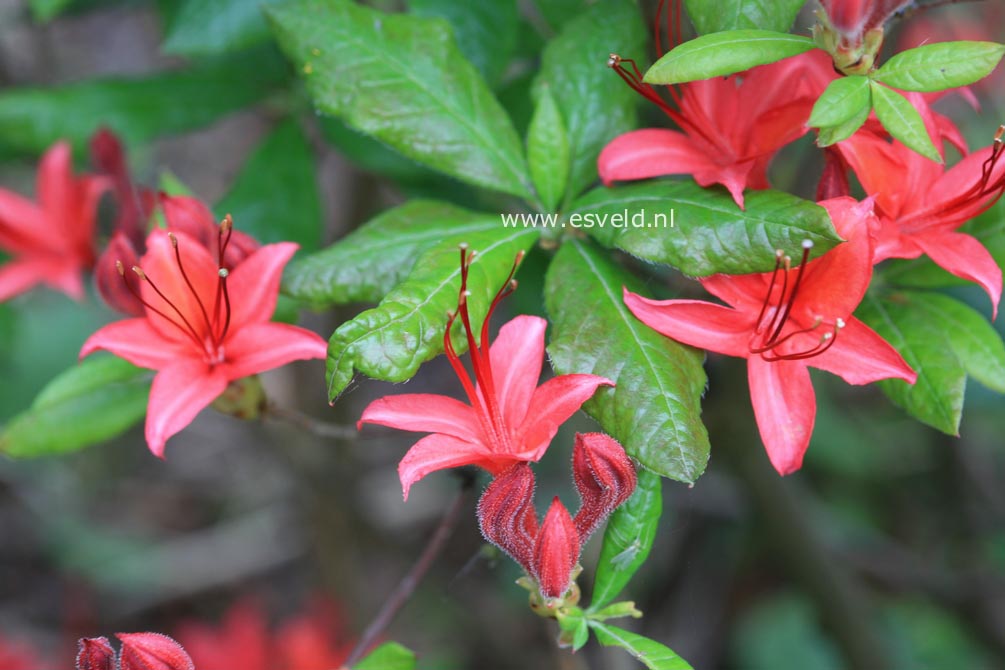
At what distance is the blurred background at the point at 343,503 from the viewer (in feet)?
5.57

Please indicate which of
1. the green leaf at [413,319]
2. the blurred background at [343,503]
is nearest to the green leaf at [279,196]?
the blurred background at [343,503]

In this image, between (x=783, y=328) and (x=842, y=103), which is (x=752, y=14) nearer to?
(x=842, y=103)

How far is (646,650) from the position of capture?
94 cm

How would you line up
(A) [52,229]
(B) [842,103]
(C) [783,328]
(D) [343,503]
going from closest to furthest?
1. (B) [842,103]
2. (C) [783,328]
3. (A) [52,229]
4. (D) [343,503]

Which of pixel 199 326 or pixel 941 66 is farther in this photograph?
pixel 199 326

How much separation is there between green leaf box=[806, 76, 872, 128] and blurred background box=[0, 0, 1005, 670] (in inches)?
20.6

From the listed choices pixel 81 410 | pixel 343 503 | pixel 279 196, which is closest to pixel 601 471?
pixel 81 410

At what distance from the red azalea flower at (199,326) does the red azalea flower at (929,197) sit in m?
0.59

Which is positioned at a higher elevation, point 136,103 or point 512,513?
point 136,103

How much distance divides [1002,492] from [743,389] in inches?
59.7

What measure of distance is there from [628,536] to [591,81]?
54 cm

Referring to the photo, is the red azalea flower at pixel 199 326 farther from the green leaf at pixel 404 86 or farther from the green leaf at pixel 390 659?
the green leaf at pixel 390 659

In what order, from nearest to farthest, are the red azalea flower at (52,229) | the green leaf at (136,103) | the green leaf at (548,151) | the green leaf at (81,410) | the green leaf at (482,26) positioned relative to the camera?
the green leaf at (548,151) < the green leaf at (81,410) < the green leaf at (482,26) < the red azalea flower at (52,229) < the green leaf at (136,103)

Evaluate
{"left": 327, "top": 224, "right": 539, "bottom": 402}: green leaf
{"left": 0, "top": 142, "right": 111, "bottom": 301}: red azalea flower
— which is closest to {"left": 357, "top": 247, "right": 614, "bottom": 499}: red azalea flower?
{"left": 327, "top": 224, "right": 539, "bottom": 402}: green leaf
